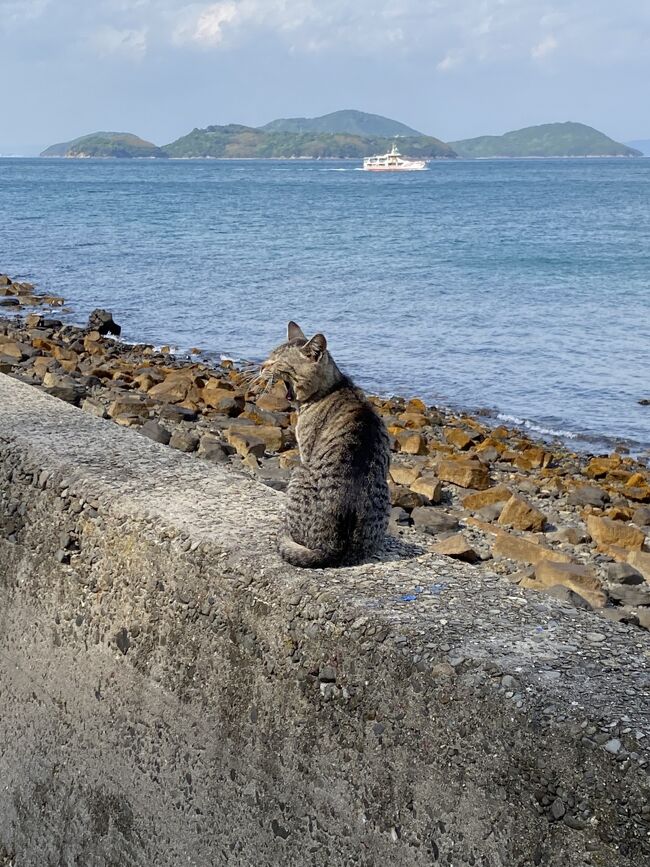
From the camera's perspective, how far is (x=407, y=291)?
24062 mm

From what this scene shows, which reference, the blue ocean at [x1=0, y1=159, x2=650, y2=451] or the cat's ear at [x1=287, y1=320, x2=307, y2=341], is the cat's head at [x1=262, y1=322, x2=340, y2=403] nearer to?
the cat's ear at [x1=287, y1=320, x2=307, y2=341]

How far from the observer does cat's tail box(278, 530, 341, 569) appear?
10.8ft

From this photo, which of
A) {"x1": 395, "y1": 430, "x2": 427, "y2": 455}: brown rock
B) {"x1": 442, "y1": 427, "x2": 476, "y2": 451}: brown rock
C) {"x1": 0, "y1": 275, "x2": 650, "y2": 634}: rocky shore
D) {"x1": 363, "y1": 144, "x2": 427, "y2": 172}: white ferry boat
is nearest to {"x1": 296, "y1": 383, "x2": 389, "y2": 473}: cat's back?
{"x1": 0, "y1": 275, "x2": 650, "y2": 634}: rocky shore

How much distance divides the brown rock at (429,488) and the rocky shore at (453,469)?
0.01m

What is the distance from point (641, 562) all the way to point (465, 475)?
2.21 m

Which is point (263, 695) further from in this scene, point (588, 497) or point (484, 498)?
point (588, 497)

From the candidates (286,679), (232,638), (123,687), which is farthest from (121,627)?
(286,679)

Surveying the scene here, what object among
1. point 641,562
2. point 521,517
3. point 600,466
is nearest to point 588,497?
point 521,517

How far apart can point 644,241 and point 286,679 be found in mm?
36194

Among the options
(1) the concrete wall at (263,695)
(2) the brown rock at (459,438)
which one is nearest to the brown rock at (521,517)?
(2) the brown rock at (459,438)

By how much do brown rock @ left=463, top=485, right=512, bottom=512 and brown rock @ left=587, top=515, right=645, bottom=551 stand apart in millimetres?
817

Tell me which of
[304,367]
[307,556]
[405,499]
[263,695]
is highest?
[304,367]

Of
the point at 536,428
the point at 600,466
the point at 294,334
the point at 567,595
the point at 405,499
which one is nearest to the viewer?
the point at 294,334

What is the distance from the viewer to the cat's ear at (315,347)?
157 inches
